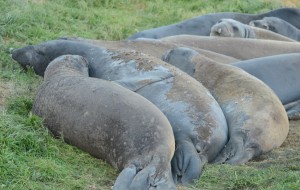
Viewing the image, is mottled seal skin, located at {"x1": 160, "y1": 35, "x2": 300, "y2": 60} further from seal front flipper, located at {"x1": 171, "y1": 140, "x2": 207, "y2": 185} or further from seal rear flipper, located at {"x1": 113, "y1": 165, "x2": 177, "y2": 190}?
seal rear flipper, located at {"x1": 113, "y1": 165, "x2": 177, "y2": 190}

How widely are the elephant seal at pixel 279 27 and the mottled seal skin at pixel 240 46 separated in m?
2.06

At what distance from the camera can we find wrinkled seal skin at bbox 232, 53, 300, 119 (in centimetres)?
796

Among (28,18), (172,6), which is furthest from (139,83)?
(172,6)

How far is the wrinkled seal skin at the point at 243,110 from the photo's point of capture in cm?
647

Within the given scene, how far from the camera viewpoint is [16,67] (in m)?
8.68

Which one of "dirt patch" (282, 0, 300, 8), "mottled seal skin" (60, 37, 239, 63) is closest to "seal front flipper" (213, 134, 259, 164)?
"mottled seal skin" (60, 37, 239, 63)

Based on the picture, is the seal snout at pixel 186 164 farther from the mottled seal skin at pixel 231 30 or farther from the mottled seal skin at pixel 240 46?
the mottled seal skin at pixel 231 30

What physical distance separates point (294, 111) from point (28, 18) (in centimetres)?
449

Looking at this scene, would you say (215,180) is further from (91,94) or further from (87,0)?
(87,0)

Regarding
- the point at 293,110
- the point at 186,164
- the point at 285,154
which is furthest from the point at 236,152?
the point at 293,110

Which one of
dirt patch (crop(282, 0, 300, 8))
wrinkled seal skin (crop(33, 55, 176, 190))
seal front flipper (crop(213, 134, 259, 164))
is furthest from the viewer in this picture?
dirt patch (crop(282, 0, 300, 8))

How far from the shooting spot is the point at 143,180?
5270 millimetres

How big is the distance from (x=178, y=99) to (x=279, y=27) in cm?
573

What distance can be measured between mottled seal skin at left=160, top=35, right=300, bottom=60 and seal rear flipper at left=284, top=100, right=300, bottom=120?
1.58m
